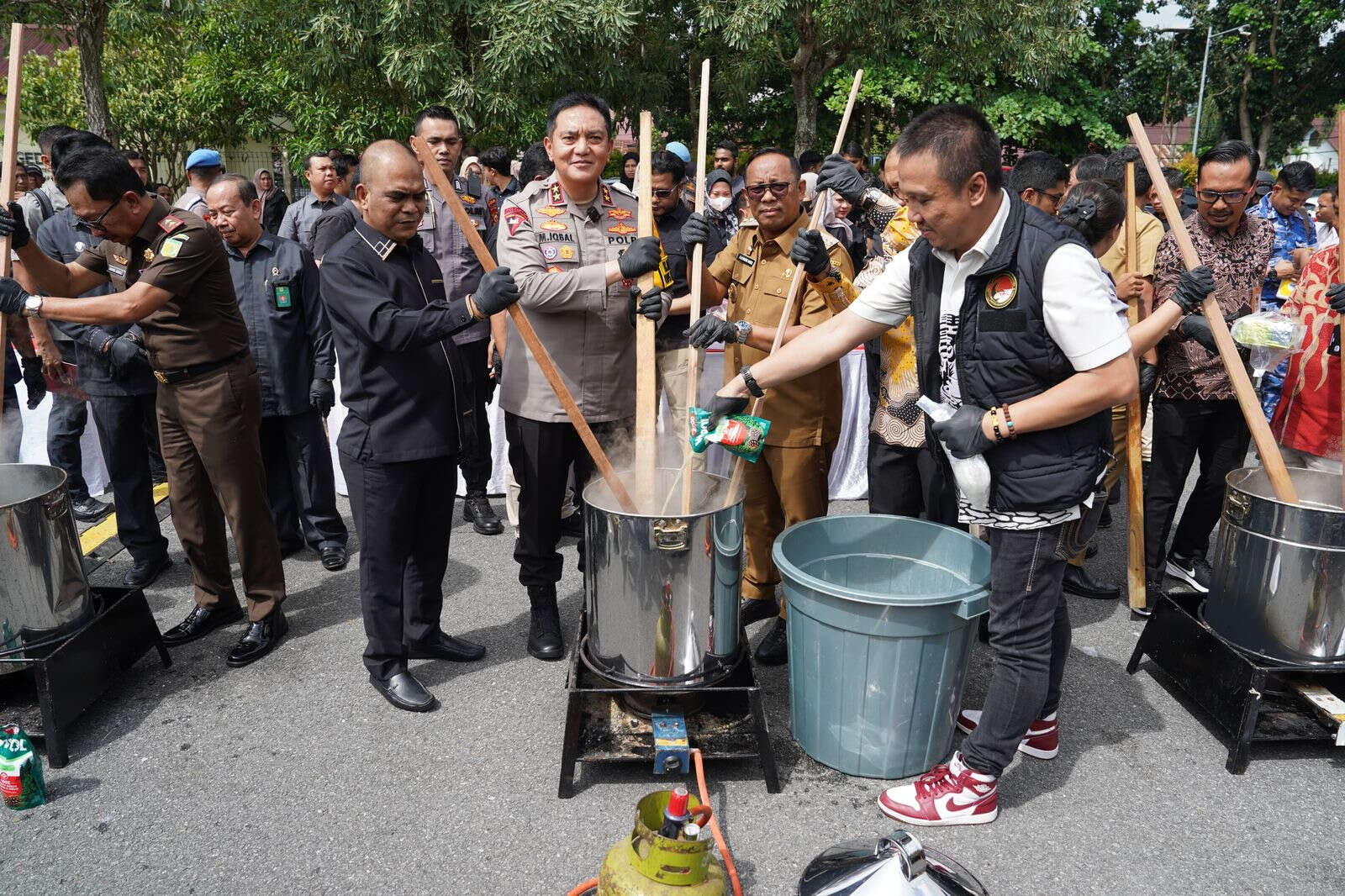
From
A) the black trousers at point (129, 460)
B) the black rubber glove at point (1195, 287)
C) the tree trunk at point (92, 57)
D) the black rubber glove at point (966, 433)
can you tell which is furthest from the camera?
the tree trunk at point (92, 57)

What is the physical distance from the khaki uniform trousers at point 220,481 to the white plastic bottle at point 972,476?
2834 mm

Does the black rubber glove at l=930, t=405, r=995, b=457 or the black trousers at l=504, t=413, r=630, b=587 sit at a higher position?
the black rubber glove at l=930, t=405, r=995, b=457

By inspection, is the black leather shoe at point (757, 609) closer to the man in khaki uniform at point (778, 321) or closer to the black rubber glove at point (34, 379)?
the man in khaki uniform at point (778, 321)

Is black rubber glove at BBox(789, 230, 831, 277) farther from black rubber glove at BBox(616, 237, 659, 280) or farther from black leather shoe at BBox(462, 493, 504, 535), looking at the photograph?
black leather shoe at BBox(462, 493, 504, 535)

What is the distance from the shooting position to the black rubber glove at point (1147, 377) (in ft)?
13.6

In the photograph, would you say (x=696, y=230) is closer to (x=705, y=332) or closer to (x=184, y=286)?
(x=705, y=332)

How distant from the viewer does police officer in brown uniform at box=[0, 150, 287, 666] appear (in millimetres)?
3285

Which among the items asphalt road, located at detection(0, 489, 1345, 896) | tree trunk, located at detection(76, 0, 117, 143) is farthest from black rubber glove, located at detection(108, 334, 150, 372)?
tree trunk, located at detection(76, 0, 117, 143)

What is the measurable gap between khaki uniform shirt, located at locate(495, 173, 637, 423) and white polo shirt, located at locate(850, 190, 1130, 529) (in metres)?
1.19

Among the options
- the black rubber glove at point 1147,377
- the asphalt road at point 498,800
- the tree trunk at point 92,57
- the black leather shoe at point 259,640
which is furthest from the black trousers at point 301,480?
the tree trunk at point 92,57

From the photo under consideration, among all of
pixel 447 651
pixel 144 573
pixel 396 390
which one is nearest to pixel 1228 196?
pixel 396 390

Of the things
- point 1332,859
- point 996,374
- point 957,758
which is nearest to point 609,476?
point 996,374

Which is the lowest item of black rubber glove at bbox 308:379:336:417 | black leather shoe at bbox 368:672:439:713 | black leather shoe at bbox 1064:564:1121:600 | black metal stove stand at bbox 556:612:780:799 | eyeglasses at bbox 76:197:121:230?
black leather shoe at bbox 368:672:439:713

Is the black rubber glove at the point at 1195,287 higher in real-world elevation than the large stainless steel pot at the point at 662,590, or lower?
higher
